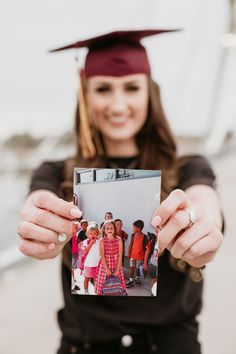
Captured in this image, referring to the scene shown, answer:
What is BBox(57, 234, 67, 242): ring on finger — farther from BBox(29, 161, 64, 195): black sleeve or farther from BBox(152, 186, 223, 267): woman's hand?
BBox(29, 161, 64, 195): black sleeve

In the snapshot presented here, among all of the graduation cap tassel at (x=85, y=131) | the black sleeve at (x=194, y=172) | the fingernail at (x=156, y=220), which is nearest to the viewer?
the fingernail at (x=156, y=220)

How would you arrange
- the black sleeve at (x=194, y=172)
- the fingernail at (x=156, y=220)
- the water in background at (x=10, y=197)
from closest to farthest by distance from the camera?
the fingernail at (x=156, y=220), the black sleeve at (x=194, y=172), the water in background at (x=10, y=197)

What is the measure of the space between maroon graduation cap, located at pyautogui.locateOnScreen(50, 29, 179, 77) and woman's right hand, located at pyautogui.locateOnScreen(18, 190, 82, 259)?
1.60 ft

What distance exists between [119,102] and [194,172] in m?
0.26

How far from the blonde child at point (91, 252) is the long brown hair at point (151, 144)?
48 centimetres

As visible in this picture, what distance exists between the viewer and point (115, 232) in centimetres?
74

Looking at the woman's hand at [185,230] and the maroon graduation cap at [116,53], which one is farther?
the maroon graduation cap at [116,53]

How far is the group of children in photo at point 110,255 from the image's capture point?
73cm

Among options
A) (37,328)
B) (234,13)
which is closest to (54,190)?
(37,328)

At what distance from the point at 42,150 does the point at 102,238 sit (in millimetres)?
2660

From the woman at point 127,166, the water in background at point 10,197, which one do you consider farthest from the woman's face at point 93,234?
the water in background at point 10,197

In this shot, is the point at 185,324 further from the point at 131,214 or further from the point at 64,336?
the point at 131,214

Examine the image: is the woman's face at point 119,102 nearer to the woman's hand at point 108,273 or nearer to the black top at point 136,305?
the black top at point 136,305

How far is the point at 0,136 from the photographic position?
9.70 ft
